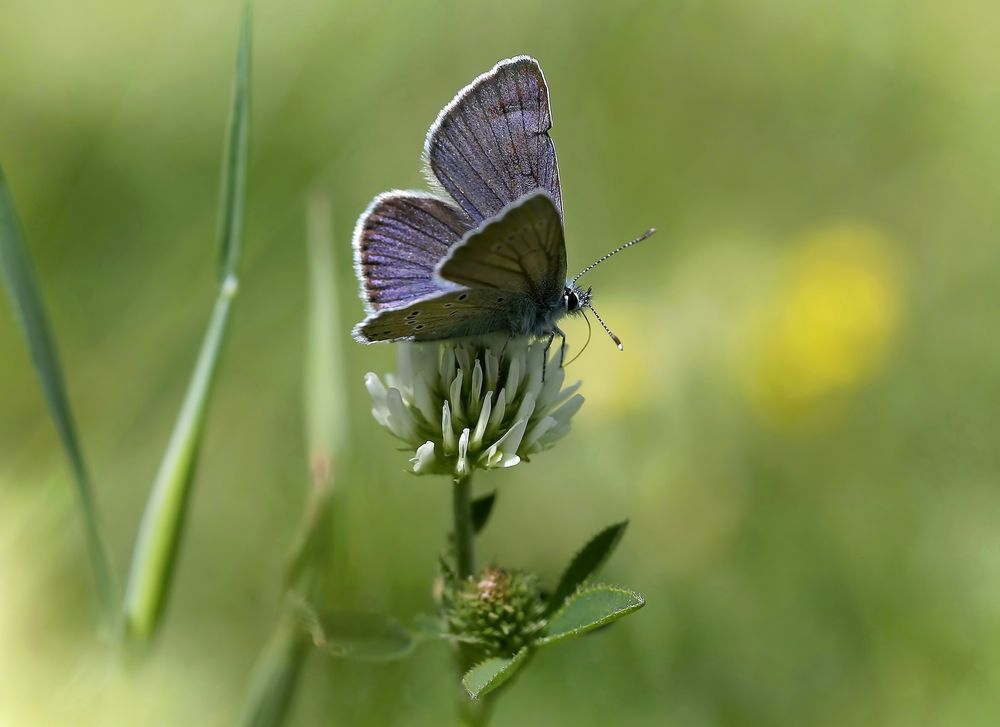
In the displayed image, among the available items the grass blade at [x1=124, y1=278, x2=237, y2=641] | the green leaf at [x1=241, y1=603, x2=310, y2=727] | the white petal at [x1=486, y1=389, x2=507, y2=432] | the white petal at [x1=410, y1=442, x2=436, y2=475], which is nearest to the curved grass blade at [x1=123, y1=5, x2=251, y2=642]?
the grass blade at [x1=124, y1=278, x2=237, y2=641]

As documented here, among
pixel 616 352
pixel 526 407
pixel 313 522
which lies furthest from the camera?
pixel 616 352

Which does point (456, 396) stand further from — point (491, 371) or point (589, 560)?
point (589, 560)

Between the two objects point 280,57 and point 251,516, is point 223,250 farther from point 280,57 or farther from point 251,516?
point 280,57

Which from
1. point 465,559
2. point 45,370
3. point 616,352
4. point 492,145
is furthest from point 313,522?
point 616,352

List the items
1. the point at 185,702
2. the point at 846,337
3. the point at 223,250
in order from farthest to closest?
the point at 846,337, the point at 185,702, the point at 223,250

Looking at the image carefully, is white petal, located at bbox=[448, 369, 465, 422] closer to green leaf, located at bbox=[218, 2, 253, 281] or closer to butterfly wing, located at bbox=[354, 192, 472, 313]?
butterfly wing, located at bbox=[354, 192, 472, 313]

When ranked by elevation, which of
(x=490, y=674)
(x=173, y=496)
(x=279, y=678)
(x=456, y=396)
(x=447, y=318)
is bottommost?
(x=279, y=678)

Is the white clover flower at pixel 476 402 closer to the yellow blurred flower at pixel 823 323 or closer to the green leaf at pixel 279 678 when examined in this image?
the green leaf at pixel 279 678

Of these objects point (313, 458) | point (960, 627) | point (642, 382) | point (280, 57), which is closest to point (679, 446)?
point (642, 382)
